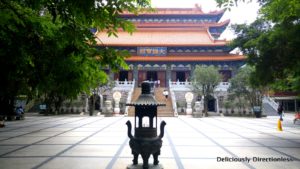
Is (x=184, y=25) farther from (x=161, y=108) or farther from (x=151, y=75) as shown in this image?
(x=161, y=108)

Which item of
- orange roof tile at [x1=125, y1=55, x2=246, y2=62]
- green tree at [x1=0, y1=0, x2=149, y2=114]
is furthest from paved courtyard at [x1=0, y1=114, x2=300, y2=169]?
orange roof tile at [x1=125, y1=55, x2=246, y2=62]

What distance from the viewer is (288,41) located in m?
11.3

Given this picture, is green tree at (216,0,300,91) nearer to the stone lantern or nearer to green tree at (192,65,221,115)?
the stone lantern

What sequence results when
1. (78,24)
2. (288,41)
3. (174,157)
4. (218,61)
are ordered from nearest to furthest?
(78,24)
(174,157)
(288,41)
(218,61)

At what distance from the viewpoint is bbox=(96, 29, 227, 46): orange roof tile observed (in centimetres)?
3753

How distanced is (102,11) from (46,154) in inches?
204

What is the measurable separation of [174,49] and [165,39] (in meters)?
1.86

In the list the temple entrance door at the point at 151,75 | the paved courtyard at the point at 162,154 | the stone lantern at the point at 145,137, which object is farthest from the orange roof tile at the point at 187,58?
the stone lantern at the point at 145,137

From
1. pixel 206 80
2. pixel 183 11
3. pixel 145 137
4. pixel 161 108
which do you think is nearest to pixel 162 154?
pixel 145 137

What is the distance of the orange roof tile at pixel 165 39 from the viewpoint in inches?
1478

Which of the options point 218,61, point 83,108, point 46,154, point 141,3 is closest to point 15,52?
point 141,3

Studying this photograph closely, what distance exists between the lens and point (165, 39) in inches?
1554

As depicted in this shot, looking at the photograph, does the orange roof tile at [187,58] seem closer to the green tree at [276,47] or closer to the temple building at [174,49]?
the temple building at [174,49]

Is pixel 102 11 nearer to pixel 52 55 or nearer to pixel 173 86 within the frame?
pixel 52 55
